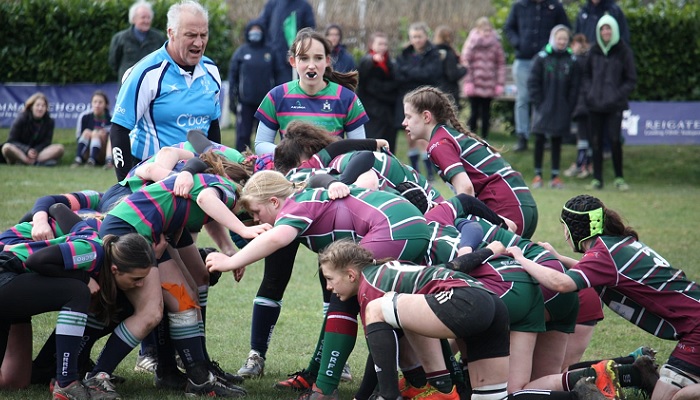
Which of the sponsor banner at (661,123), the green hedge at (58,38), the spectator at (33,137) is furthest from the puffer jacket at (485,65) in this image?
the spectator at (33,137)

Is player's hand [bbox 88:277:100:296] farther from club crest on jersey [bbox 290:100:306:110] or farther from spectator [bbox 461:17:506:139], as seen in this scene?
spectator [bbox 461:17:506:139]

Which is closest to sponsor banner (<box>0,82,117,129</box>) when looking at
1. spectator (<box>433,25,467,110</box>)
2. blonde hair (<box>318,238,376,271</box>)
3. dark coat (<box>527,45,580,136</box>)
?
spectator (<box>433,25,467,110</box>)

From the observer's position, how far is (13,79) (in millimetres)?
16000

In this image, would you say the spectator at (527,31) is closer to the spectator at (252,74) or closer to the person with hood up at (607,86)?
the person with hood up at (607,86)

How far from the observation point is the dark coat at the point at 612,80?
1324 centimetres

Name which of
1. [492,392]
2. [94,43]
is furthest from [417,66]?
[492,392]

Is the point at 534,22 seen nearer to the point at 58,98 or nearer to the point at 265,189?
the point at 58,98

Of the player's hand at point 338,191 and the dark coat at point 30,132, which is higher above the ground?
the player's hand at point 338,191

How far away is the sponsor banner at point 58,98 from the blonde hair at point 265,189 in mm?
11016

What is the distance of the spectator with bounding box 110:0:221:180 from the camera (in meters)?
6.25

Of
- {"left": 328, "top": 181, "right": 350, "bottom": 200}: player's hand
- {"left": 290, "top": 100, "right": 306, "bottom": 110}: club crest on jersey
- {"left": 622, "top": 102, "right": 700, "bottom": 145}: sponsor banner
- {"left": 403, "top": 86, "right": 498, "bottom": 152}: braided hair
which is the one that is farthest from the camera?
{"left": 622, "top": 102, "right": 700, "bottom": 145}: sponsor banner

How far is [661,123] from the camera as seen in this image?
51.5 feet

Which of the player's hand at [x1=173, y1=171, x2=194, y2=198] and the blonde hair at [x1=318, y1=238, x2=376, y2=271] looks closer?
the blonde hair at [x1=318, y1=238, x2=376, y2=271]

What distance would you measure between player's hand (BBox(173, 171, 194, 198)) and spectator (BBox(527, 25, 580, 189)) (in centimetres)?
901
